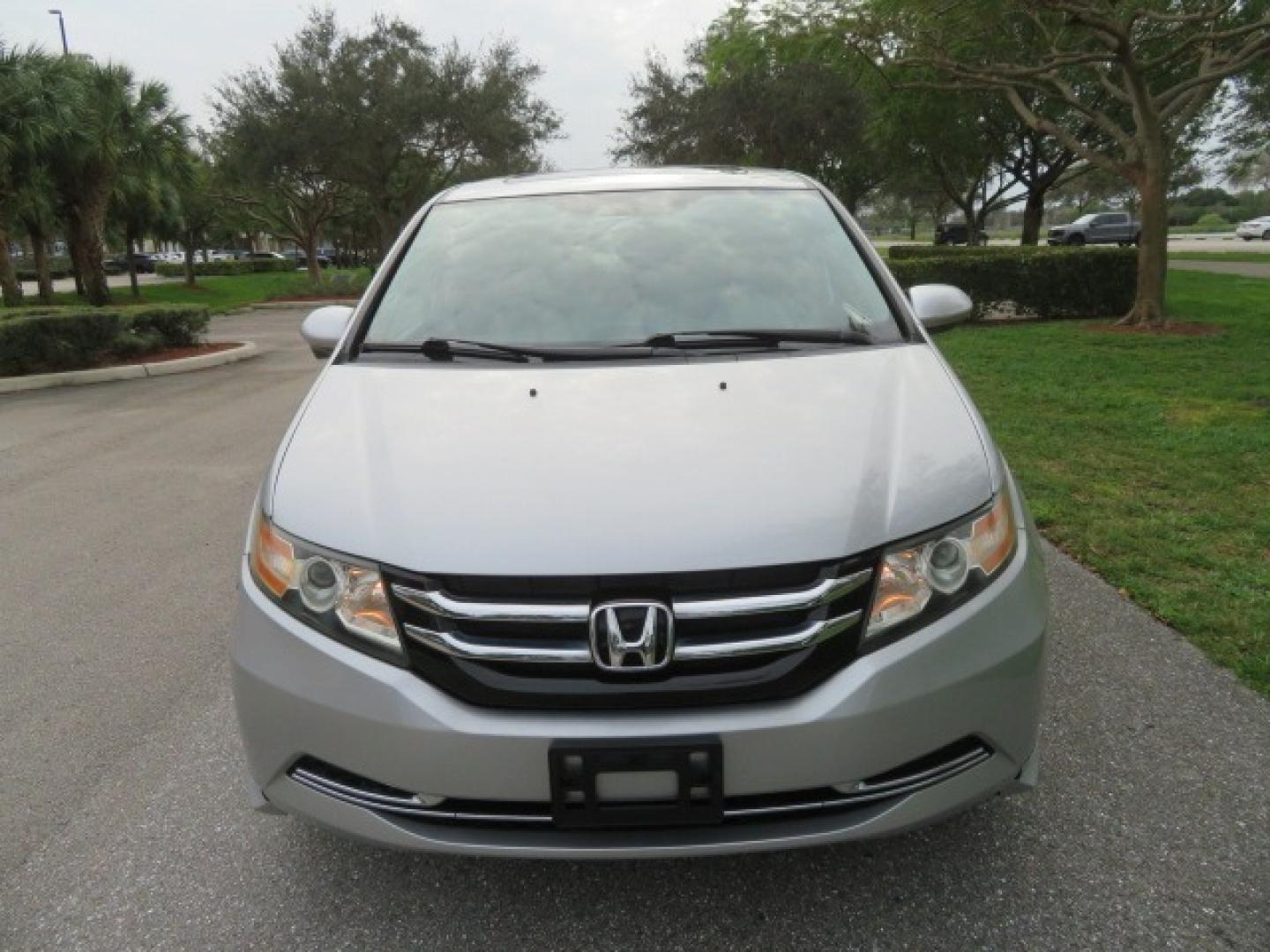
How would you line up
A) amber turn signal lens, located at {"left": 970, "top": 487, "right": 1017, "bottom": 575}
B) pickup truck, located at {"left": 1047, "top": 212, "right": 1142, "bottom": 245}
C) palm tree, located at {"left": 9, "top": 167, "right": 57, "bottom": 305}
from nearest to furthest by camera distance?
amber turn signal lens, located at {"left": 970, "top": 487, "right": 1017, "bottom": 575}, palm tree, located at {"left": 9, "top": 167, "right": 57, "bottom": 305}, pickup truck, located at {"left": 1047, "top": 212, "right": 1142, "bottom": 245}

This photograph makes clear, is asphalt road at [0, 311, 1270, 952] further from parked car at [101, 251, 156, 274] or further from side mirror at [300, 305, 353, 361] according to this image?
parked car at [101, 251, 156, 274]

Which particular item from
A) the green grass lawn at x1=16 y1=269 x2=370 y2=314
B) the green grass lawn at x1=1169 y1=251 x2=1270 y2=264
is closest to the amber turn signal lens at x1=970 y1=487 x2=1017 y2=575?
the green grass lawn at x1=16 y1=269 x2=370 y2=314

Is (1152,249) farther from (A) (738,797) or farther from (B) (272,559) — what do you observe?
(B) (272,559)

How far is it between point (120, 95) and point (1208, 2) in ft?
72.4

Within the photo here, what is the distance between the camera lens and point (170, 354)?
12.6 metres

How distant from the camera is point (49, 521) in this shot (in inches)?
212

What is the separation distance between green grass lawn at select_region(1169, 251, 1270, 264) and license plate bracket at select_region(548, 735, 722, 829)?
29.4 m

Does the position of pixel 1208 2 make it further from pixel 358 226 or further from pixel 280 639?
pixel 358 226

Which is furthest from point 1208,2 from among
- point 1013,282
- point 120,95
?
point 120,95

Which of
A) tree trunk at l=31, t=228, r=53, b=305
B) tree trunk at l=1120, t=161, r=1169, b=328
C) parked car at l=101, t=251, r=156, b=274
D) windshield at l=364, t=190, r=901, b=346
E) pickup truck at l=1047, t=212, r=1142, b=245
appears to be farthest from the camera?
parked car at l=101, t=251, r=156, b=274

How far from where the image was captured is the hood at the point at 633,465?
174 cm

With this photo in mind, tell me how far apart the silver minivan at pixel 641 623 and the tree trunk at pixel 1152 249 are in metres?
11.2

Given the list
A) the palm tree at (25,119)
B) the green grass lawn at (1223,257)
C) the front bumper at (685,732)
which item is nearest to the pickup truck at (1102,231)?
the green grass lawn at (1223,257)

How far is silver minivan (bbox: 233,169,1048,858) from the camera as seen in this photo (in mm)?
1690
